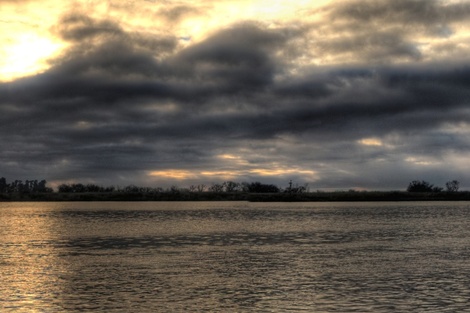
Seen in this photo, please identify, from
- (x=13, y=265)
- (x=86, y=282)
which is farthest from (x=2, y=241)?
(x=86, y=282)

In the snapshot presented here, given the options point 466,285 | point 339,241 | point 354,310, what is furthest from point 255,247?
point 354,310

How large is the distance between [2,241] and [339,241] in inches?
1472

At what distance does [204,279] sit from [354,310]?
12.1 metres

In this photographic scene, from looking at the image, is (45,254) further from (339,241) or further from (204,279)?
(339,241)

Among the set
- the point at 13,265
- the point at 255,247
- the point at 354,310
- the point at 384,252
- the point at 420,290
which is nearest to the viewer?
the point at 354,310

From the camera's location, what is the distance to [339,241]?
6494 cm

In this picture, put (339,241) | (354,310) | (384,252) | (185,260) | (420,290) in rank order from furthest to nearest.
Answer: (339,241), (384,252), (185,260), (420,290), (354,310)

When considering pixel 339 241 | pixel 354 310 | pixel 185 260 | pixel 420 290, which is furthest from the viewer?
pixel 339 241

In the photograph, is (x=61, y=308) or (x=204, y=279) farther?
(x=204, y=279)

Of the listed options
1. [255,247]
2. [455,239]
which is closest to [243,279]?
[255,247]

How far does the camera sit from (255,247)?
58.8 meters

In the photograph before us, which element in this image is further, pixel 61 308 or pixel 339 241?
pixel 339 241

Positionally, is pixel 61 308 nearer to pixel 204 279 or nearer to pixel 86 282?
pixel 86 282

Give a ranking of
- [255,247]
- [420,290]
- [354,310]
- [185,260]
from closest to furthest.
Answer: [354,310] < [420,290] < [185,260] < [255,247]
